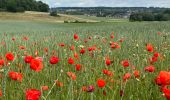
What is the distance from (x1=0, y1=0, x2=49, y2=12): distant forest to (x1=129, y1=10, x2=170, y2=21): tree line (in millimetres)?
18431

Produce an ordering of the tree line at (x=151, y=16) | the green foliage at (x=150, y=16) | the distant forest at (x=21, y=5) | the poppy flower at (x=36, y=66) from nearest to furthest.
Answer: the poppy flower at (x=36, y=66)
the green foliage at (x=150, y=16)
the tree line at (x=151, y=16)
the distant forest at (x=21, y=5)

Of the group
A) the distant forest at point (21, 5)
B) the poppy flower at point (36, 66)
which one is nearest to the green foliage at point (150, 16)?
the distant forest at point (21, 5)

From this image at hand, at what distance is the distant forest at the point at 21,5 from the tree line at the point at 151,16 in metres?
18.4

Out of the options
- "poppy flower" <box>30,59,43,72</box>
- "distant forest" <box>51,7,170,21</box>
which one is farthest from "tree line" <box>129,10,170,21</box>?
"poppy flower" <box>30,59,43,72</box>

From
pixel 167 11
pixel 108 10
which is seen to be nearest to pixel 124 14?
pixel 108 10

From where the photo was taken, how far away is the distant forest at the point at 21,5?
63416 mm

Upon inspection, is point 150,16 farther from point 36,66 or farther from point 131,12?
point 36,66

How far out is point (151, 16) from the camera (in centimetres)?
5200

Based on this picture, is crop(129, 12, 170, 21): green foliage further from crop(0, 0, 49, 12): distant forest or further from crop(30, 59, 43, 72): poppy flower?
crop(30, 59, 43, 72): poppy flower

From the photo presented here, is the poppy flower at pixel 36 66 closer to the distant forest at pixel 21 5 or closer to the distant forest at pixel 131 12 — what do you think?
the distant forest at pixel 131 12

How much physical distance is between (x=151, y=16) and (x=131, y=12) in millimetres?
7075

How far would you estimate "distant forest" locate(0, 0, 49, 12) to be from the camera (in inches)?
2497

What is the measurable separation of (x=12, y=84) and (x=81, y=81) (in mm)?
701

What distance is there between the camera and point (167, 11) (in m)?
54.8
